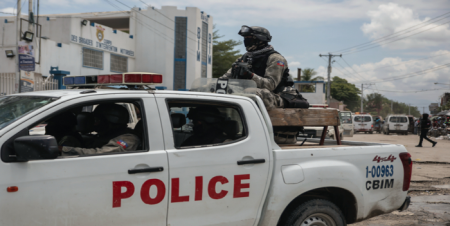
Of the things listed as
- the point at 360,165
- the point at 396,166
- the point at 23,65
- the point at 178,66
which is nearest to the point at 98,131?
the point at 360,165

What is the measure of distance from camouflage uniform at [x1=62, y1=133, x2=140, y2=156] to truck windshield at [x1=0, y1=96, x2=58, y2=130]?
1.15 ft

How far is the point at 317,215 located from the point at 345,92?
9125 cm

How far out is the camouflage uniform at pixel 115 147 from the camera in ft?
9.11

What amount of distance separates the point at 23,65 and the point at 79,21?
38.0 feet

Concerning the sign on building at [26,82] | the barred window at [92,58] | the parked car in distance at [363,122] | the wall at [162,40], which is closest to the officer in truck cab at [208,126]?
the sign on building at [26,82]

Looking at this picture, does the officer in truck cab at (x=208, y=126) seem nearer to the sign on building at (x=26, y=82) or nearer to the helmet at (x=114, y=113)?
the helmet at (x=114, y=113)

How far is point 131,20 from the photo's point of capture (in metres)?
30.0

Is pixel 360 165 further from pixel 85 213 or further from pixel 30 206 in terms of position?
pixel 30 206

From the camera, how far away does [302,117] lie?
13.3 ft

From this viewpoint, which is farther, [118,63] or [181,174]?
[118,63]

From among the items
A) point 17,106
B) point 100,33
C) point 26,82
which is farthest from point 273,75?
point 100,33

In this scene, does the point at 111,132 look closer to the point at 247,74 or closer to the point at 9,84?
the point at 247,74

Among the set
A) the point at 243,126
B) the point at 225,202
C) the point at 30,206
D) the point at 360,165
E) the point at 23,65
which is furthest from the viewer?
the point at 23,65

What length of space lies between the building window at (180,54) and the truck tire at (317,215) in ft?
87.6
